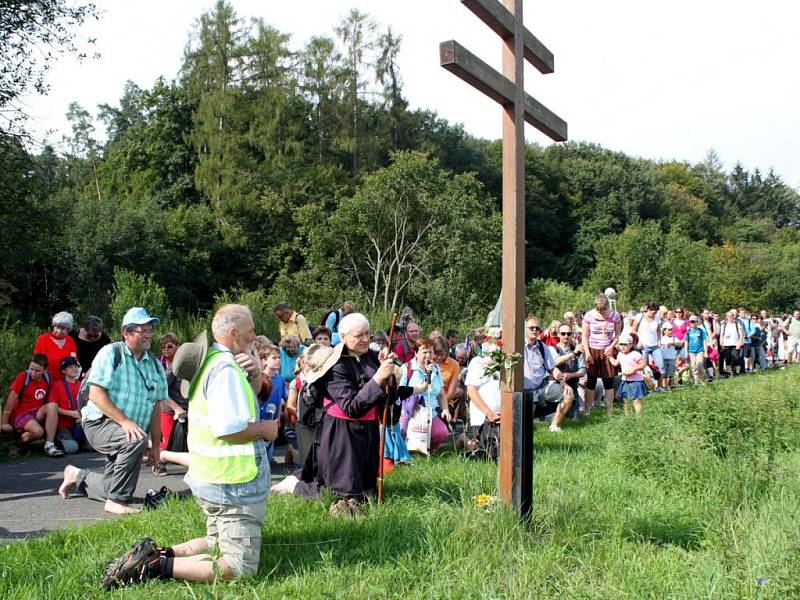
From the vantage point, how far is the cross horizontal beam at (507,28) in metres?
5.82

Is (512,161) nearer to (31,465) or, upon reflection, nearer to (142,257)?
(31,465)

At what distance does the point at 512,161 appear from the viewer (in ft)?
20.4

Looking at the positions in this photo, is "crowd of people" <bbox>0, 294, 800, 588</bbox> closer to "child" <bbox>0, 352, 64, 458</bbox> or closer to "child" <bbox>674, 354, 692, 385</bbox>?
"child" <bbox>0, 352, 64, 458</bbox>

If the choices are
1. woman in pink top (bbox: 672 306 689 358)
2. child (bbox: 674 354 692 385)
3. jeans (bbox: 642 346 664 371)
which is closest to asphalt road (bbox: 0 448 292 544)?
jeans (bbox: 642 346 664 371)

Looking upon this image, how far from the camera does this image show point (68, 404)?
11.0 meters

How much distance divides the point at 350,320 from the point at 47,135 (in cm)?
1721

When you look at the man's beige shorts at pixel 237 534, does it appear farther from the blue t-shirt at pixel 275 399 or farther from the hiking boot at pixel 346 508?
the blue t-shirt at pixel 275 399

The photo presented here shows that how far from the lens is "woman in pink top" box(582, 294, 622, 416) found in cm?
1428

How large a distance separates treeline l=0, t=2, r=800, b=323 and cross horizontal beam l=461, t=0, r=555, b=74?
18.7m

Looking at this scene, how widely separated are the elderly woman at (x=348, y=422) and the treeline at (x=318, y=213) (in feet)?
58.7

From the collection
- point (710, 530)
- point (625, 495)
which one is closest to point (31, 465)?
point (625, 495)

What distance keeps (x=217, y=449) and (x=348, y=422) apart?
6.68 feet

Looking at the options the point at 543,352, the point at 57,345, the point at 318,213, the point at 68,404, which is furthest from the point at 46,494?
the point at 318,213

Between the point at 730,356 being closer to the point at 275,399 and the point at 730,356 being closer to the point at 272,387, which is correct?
the point at 275,399
